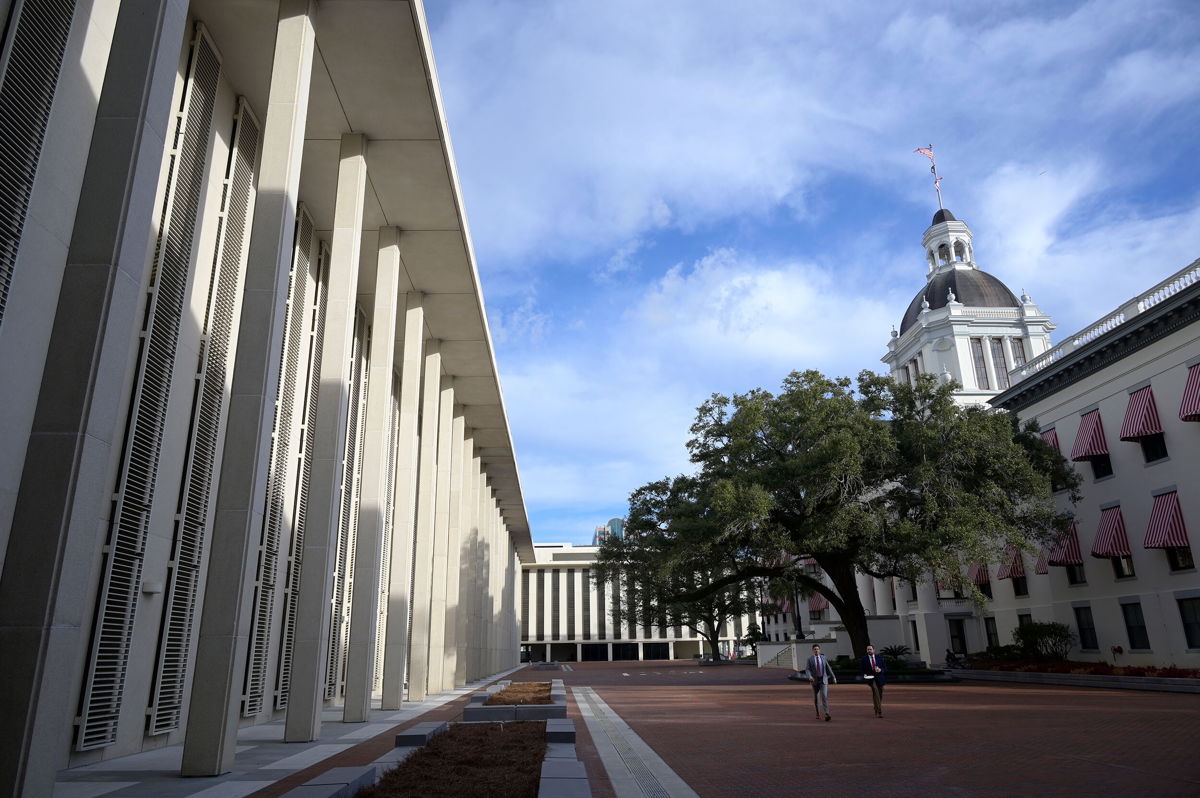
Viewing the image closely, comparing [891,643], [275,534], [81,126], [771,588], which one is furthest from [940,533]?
[81,126]

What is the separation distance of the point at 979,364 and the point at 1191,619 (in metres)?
39.9

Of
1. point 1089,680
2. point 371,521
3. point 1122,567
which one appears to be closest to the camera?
point 371,521

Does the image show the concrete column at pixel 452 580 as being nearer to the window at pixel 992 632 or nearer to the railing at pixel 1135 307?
the railing at pixel 1135 307

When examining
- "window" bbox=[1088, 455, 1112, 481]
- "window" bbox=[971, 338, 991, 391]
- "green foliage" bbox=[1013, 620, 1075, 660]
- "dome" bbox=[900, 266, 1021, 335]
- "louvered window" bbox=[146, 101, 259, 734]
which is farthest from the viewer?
"dome" bbox=[900, 266, 1021, 335]

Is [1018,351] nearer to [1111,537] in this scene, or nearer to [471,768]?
[1111,537]

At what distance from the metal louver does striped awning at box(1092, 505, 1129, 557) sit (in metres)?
30.1

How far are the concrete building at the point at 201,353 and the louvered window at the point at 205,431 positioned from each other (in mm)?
Result: 57

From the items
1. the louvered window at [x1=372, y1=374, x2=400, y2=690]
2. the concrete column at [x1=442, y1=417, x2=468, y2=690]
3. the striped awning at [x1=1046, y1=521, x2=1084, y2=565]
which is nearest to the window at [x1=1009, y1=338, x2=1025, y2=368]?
the striped awning at [x1=1046, y1=521, x2=1084, y2=565]

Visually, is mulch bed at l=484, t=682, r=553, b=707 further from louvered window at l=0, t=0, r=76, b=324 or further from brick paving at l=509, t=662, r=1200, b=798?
louvered window at l=0, t=0, r=76, b=324

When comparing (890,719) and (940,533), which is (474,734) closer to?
(890,719)

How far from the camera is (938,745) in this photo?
1277 cm

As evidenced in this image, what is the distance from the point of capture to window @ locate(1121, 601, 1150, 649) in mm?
30062

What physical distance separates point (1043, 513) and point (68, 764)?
3075cm

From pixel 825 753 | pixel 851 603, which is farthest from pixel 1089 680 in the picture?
pixel 825 753
